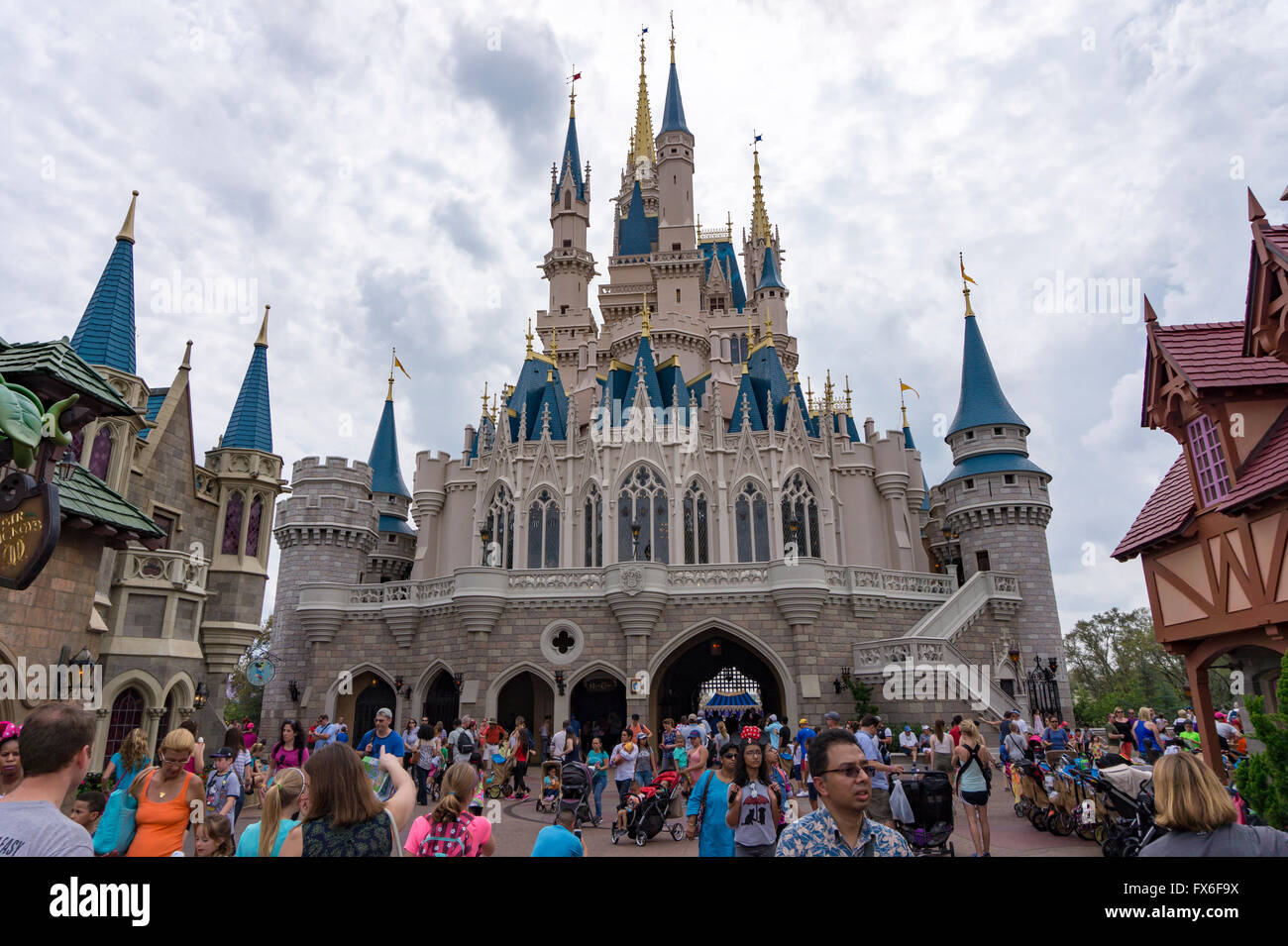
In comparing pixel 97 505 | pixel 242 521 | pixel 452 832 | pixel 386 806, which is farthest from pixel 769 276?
pixel 386 806

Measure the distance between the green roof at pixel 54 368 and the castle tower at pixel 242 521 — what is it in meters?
13.8

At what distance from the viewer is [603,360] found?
39.1 m

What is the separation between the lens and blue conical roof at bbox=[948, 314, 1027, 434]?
32.0 meters

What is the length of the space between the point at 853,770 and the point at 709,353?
115 ft

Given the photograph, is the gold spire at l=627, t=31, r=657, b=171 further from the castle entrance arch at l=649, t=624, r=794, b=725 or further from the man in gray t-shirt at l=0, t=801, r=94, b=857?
the man in gray t-shirt at l=0, t=801, r=94, b=857

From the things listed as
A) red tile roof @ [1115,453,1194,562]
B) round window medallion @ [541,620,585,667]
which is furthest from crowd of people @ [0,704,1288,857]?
round window medallion @ [541,620,585,667]

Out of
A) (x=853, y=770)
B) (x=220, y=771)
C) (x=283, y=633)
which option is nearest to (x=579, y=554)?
(x=283, y=633)

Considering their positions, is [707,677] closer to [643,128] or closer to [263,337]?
[263,337]

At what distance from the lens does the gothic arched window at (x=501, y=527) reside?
31.2m

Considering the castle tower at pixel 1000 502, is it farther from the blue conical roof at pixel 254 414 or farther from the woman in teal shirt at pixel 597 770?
the blue conical roof at pixel 254 414

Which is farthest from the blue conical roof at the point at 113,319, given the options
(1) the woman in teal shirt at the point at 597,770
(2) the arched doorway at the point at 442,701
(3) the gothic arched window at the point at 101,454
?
(1) the woman in teal shirt at the point at 597,770

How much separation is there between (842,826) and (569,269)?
42161mm

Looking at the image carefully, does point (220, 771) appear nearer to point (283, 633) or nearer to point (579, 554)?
point (579, 554)

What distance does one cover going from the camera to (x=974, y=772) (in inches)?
331
